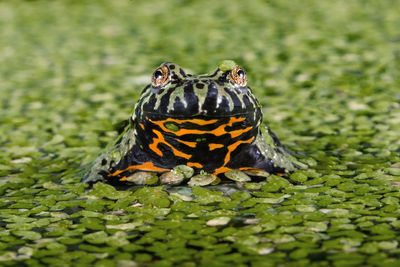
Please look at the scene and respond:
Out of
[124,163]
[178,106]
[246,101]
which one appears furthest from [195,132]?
[124,163]

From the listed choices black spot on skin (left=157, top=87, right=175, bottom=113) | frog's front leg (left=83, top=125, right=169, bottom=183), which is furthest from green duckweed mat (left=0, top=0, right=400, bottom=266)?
black spot on skin (left=157, top=87, right=175, bottom=113)

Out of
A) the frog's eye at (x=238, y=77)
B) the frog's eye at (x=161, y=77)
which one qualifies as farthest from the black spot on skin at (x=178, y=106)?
the frog's eye at (x=238, y=77)

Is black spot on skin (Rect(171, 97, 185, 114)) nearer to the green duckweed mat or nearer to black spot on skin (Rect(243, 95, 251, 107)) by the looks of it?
black spot on skin (Rect(243, 95, 251, 107))

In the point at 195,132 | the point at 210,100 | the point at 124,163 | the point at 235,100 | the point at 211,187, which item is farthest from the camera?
the point at 124,163

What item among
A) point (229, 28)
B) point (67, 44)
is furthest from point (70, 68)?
point (229, 28)

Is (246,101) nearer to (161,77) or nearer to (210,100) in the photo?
(210,100)

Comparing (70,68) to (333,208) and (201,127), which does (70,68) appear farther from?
(333,208)
